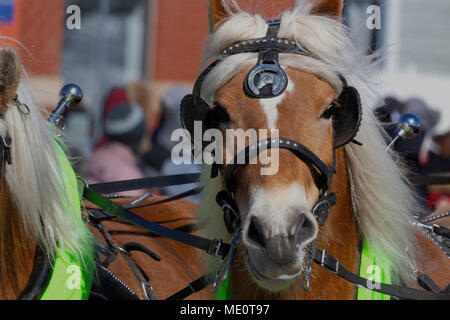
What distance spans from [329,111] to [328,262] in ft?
1.82

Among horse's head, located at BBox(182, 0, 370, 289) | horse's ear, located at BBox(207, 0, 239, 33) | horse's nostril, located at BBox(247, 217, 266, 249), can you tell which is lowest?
horse's nostril, located at BBox(247, 217, 266, 249)

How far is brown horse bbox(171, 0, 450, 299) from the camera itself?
2.55 metres

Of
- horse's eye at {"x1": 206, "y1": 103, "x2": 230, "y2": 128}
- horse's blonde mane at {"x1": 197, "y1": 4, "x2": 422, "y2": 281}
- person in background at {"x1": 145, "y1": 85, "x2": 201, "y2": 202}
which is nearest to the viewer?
horse's eye at {"x1": 206, "y1": 103, "x2": 230, "y2": 128}

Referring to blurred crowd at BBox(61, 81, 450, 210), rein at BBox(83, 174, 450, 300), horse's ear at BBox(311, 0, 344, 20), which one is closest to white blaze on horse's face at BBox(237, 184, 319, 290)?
rein at BBox(83, 174, 450, 300)

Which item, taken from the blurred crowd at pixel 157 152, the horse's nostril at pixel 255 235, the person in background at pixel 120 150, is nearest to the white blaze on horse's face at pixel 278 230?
the horse's nostril at pixel 255 235

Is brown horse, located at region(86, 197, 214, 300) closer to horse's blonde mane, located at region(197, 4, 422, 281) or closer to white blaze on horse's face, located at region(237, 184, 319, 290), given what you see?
horse's blonde mane, located at region(197, 4, 422, 281)

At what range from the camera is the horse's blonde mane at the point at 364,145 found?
2.80 m

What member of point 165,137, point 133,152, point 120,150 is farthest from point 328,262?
point 165,137

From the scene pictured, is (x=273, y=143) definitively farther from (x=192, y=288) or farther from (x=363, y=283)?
(x=192, y=288)

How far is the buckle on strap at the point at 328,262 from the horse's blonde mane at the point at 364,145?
0.67 ft

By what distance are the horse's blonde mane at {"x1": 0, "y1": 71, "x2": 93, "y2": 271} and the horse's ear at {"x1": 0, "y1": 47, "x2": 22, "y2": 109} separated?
0.05 metres

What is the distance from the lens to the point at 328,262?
271 centimetres

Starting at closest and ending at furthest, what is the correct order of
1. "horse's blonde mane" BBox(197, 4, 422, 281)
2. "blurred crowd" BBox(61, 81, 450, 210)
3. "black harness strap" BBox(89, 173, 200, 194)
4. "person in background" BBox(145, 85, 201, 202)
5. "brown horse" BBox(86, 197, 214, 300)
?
"horse's blonde mane" BBox(197, 4, 422, 281), "brown horse" BBox(86, 197, 214, 300), "black harness strap" BBox(89, 173, 200, 194), "blurred crowd" BBox(61, 81, 450, 210), "person in background" BBox(145, 85, 201, 202)

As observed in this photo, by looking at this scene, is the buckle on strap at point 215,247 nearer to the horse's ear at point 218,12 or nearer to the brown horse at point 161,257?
the brown horse at point 161,257
